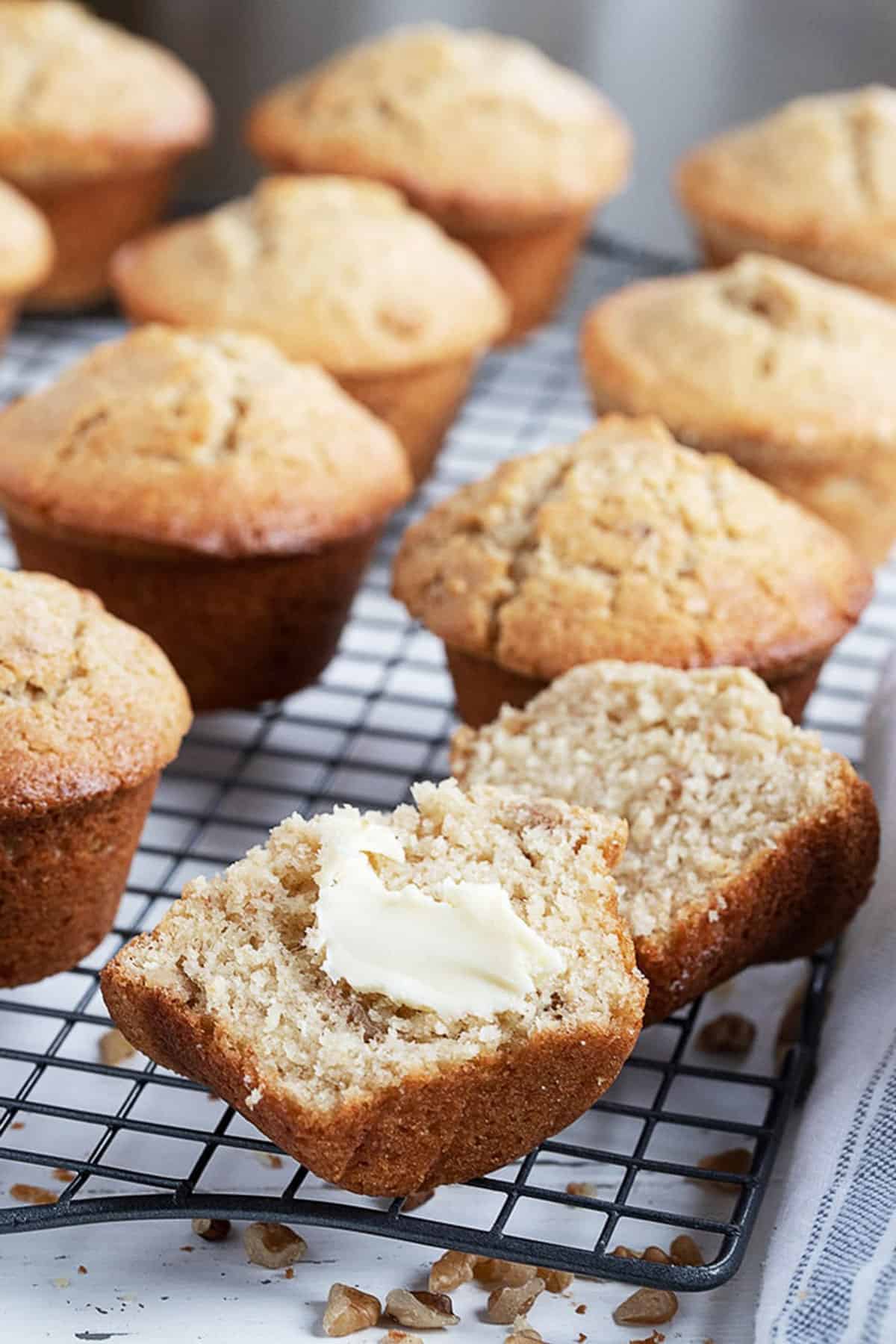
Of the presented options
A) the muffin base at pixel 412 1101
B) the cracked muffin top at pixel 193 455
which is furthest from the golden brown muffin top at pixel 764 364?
the muffin base at pixel 412 1101

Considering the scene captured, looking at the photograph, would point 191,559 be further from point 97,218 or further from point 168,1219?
point 97,218

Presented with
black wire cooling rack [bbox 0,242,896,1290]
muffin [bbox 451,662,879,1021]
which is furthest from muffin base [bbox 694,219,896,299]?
muffin [bbox 451,662,879,1021]

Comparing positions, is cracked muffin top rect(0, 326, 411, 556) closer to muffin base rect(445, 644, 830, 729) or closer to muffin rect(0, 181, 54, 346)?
muffin base rect(445, 644, 830, 729)

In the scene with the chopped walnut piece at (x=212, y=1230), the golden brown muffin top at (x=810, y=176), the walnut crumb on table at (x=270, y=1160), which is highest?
the golden brown muffin top at (x=810, y=176)

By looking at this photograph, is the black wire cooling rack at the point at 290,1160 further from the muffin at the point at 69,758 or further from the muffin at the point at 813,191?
the muffin at the point at 813,191

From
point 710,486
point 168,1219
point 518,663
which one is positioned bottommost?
point 168,1219

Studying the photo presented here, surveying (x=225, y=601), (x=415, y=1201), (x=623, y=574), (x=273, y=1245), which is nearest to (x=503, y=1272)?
(x=415, y=1201)

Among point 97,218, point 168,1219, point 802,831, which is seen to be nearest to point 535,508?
point 802,831
